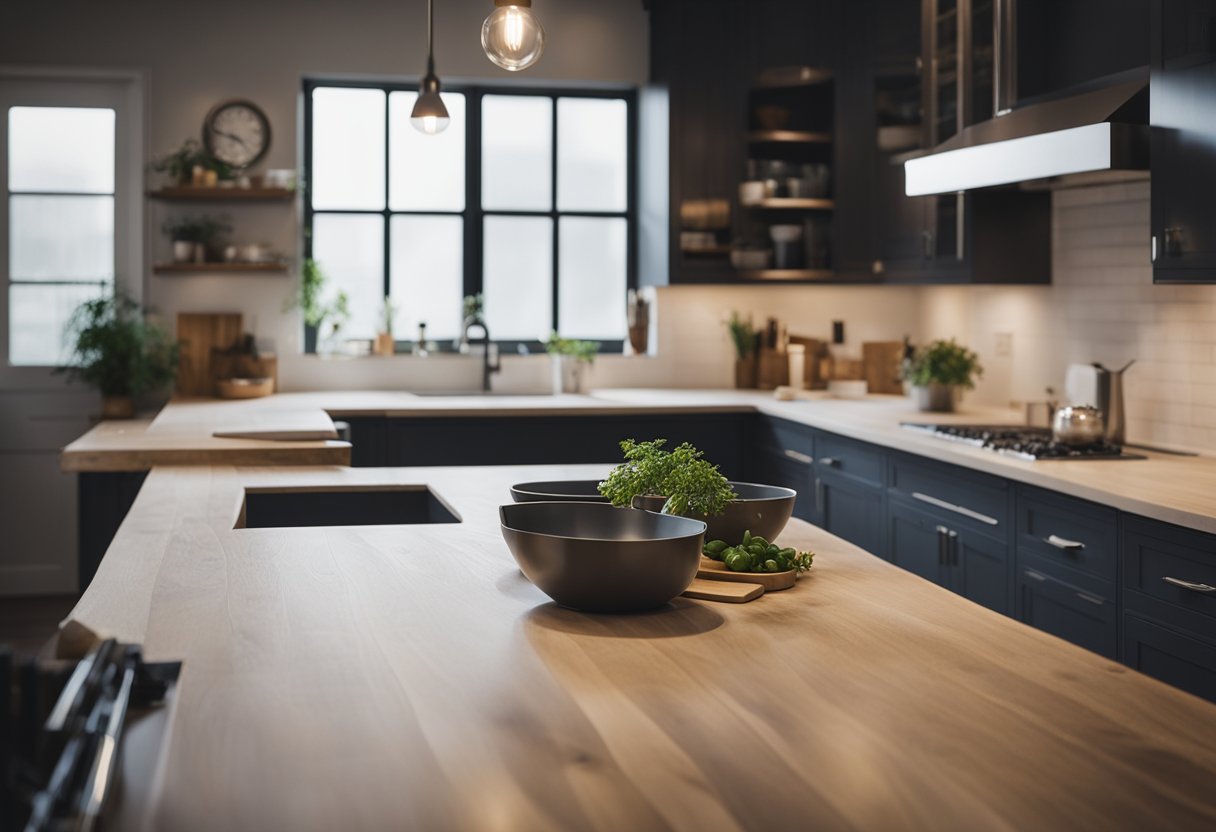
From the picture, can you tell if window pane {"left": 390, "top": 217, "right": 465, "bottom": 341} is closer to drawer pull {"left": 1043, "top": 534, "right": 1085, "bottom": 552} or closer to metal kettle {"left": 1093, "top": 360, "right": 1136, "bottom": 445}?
metal kettle {"left": 1093, "top": 360, "right": 1136, "bottom": 445}

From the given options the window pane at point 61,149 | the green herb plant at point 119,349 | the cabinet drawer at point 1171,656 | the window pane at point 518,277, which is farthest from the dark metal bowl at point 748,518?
the window pane at point 61,149

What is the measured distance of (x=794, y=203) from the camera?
6070 mm

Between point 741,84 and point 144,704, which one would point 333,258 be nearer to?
point 741,84

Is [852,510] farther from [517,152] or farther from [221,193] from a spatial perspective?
[221,193]

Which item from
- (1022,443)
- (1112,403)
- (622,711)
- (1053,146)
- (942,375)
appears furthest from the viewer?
(942,375)

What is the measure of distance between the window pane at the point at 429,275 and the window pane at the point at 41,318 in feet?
4.60

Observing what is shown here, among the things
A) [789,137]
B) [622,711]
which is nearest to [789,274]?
[789,137]

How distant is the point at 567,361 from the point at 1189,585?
12.5ft

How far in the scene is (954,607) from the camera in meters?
2.06

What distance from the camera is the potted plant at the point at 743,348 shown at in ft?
21.5

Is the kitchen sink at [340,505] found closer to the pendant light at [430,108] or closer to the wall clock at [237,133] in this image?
the pendant light at [430,108]

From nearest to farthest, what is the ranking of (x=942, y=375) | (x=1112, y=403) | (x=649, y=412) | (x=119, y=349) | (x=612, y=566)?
(x=612, y=566) < (x=1112, y=403) < (x=942, y=375) < (x=649, y=412) < (x=119, y=349)

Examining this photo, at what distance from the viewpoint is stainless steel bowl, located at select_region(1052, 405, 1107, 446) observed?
407 cm

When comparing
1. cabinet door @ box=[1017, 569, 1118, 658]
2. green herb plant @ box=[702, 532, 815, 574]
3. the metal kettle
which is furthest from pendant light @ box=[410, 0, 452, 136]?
the metal kettle
